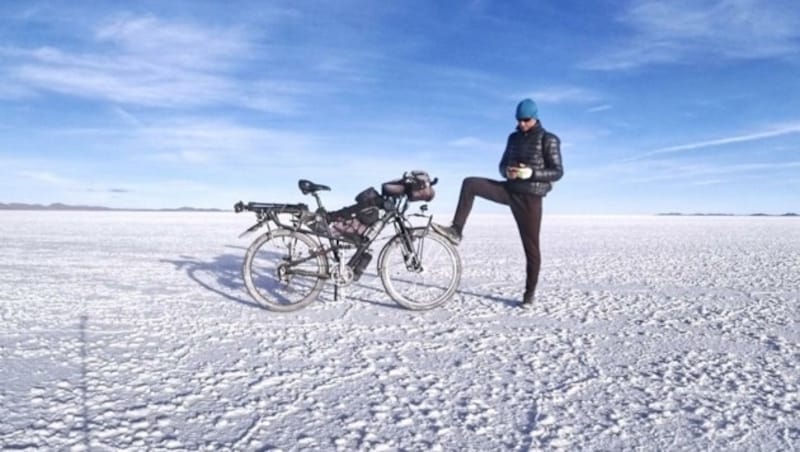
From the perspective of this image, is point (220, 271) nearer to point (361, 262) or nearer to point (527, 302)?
point (361, 262)

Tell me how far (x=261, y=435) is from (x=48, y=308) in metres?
3.72

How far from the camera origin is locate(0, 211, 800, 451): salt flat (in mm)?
2145

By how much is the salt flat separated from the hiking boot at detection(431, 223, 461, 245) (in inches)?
27.7

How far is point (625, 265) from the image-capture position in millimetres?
8188

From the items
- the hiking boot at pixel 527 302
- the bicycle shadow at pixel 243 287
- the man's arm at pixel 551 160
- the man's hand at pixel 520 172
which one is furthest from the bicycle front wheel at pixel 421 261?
the man's arm at pixel 551 160

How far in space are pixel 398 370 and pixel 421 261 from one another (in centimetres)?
162

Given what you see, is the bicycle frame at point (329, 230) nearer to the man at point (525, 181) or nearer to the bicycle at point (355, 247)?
the bicycle at point (355, 247)

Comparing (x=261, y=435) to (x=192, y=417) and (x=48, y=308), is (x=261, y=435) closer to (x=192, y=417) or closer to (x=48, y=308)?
(x=192, y=417)

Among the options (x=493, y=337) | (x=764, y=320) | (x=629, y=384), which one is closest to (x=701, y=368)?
(x=629, y=384)

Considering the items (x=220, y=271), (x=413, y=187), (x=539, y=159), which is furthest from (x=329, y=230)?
(x=220, y=271)

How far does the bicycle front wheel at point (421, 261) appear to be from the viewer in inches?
175

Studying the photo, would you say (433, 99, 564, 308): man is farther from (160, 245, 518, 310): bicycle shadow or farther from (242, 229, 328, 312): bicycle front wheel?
(242, 229, 328, 312): bicycle front wheel

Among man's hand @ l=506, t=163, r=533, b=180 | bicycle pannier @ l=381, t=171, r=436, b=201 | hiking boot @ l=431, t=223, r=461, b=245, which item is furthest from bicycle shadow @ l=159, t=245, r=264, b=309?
man's hand @ l=506, t=163, r=533, b=180

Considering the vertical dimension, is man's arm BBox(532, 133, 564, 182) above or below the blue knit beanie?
below
